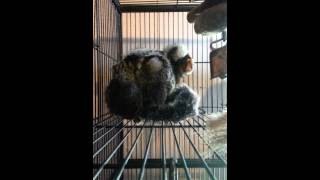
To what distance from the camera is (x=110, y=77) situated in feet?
2.11

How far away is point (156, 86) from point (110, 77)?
10 centimetres

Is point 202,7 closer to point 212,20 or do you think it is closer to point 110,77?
point 212,20

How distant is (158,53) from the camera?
0.67 metres

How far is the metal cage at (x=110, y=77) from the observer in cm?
56

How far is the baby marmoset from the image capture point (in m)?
0.63

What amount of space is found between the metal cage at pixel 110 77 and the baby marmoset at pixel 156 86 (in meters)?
0.02

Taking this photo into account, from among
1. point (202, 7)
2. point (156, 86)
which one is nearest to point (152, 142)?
point (156, 86)

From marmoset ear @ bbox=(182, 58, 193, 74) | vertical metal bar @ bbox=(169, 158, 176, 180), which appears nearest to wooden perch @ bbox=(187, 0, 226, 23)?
marmoset ear @ bbox=(182, 58, 193, 74)

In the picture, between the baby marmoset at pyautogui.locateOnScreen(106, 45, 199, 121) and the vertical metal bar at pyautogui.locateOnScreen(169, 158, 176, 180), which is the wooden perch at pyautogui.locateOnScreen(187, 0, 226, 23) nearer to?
the baby marmoset at pyautogui.locateOnScreen(106, 45, 199, 121)

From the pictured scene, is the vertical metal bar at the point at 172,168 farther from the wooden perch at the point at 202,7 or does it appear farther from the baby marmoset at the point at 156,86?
the wooden perch at the point at 202,7
